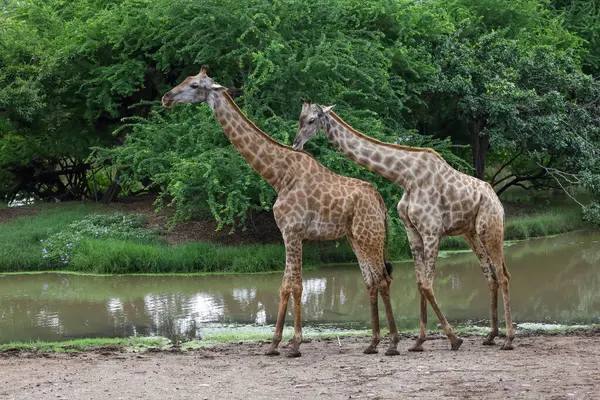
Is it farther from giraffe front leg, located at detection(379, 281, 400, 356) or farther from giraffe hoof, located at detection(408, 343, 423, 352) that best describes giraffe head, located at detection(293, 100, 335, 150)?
giraffe hoof, located at detection(408, 343, 423, 352)

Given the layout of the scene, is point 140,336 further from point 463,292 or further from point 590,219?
point 590,219

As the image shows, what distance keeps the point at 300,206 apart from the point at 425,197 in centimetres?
123

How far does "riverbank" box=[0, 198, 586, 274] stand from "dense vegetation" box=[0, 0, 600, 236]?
63 cm

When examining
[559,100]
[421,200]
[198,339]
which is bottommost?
[198,339]

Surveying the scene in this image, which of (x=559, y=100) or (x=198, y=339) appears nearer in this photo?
(x=198, y=339)

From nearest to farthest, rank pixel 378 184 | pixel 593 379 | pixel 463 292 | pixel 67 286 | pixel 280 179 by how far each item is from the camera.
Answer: pixel 593 379 < pixel 280 179 < pixel 463 292 < pixel 67 286 < pixel 378 184

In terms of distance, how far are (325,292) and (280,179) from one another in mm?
4857

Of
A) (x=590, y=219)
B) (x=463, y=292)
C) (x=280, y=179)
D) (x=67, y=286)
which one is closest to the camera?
(x=280, y=179)

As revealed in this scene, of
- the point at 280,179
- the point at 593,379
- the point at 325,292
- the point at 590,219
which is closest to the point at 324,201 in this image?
the point at 280,179

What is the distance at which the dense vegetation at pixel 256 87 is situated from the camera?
1666cm

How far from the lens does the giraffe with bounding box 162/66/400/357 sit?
8.96 meters

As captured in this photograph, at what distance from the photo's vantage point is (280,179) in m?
9.16

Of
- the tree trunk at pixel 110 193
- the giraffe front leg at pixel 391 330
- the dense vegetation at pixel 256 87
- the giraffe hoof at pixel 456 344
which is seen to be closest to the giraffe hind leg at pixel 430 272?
the giraffe hoof at pixel 456 344

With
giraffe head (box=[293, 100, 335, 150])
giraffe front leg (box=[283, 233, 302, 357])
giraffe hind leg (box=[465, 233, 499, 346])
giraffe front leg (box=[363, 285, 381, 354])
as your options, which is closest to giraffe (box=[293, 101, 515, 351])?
giraffe head (box=[293, 100, 335, 150])
